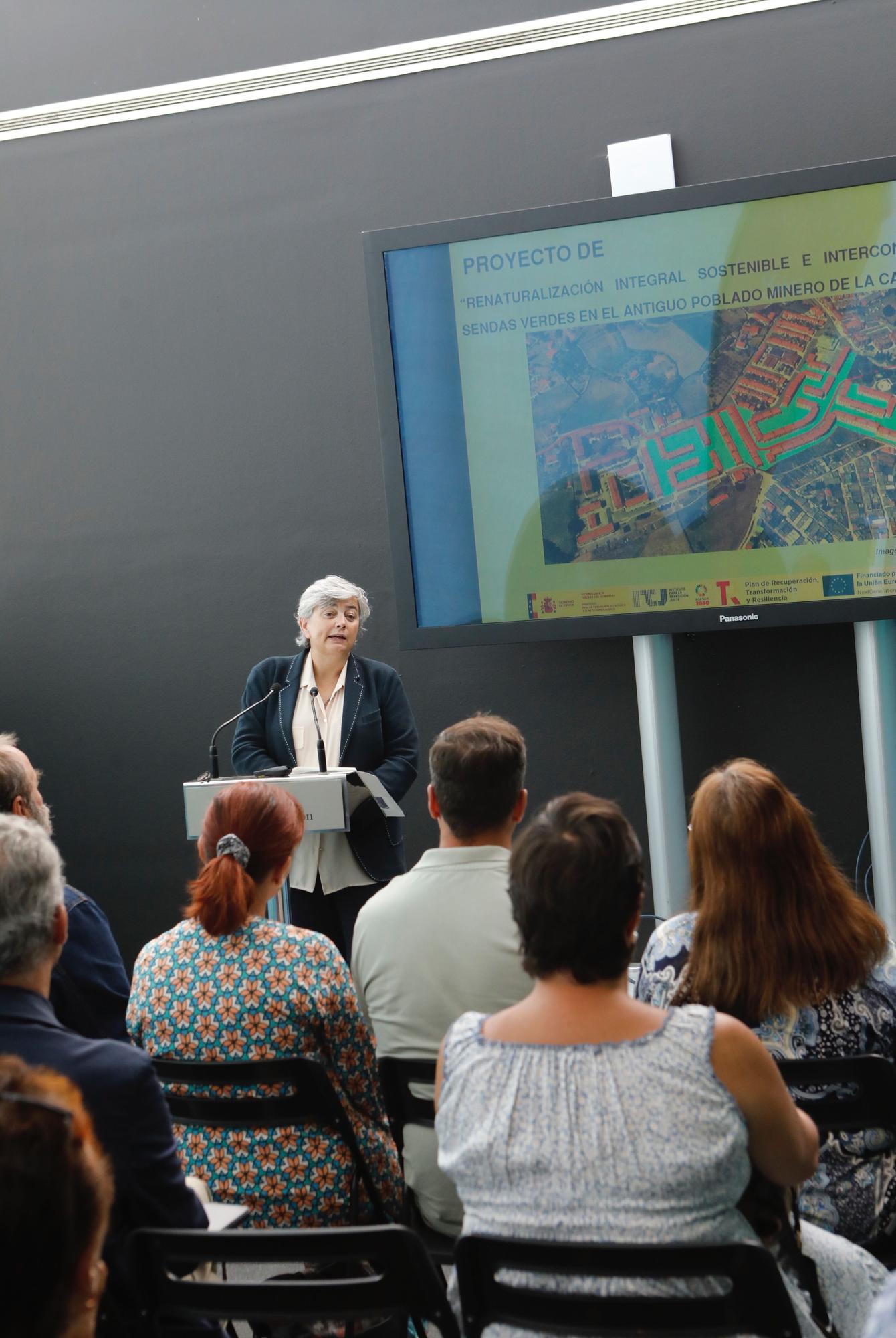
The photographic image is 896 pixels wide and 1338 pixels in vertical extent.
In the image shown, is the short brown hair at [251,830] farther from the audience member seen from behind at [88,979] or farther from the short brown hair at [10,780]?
the short brown hair at [10,780]

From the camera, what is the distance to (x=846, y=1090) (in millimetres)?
1768

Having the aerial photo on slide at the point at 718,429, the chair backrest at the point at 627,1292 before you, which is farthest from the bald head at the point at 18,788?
the aerial photo on slide at the point at 718,429

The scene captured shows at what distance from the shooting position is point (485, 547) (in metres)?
4.16

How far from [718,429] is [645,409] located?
24 cm

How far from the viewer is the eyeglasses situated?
34.0 inches

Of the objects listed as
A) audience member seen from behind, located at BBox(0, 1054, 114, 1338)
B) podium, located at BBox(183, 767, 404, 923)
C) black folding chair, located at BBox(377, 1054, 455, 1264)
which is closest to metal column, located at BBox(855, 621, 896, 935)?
podium, located at BBox(183, 767, 404, 923)

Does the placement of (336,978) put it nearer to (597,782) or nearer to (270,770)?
(270,770)

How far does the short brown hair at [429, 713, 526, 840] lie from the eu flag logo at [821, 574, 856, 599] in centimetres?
189

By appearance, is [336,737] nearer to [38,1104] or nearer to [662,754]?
[662,754]

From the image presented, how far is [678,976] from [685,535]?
2253 millimetres

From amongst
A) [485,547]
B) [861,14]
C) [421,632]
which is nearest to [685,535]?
[485,547]

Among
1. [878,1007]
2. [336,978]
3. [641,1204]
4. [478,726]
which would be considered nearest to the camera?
[641,1204]

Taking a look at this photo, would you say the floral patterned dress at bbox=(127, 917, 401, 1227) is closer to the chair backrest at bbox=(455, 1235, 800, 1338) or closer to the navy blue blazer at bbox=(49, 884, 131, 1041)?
the navy blue blazer at bbox=(49, 884, 131, 1041)

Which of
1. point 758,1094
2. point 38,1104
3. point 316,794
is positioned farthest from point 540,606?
point 38,1104
